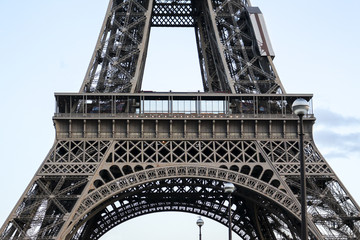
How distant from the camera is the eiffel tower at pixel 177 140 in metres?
45.3

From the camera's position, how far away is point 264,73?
52281 millimetres

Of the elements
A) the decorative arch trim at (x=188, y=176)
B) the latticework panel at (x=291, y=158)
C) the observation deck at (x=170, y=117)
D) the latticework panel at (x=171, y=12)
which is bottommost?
the decorative arch trim at (x=188, y=176)

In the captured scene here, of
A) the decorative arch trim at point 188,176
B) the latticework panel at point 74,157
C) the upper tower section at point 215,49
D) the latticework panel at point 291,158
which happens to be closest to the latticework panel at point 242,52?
the upper tower section at point 215,49

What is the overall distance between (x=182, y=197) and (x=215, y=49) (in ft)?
49.1

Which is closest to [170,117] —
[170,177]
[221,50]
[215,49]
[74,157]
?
[170,177]

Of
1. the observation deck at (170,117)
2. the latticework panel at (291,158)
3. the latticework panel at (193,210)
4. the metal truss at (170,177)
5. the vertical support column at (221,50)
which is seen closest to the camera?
the metal truss at (170,177)

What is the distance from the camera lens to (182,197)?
210 ft

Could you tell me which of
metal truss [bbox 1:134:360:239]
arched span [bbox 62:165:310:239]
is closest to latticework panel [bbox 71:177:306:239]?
arched span [bbox 62:165:310:239]

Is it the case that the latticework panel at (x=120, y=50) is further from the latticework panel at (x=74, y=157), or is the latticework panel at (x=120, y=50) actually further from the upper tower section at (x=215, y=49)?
the latticework panel at (x=74, y=157)

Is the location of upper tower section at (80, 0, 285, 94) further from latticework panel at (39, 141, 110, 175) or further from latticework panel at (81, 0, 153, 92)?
latticework panel at (39, 141, 110, 175)

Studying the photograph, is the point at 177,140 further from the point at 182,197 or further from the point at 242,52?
the point at 182,197

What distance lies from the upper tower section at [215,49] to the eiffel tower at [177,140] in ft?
0.32

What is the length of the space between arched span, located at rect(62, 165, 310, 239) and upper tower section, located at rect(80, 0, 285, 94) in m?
7.70

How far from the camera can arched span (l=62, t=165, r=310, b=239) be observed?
1788 inches
